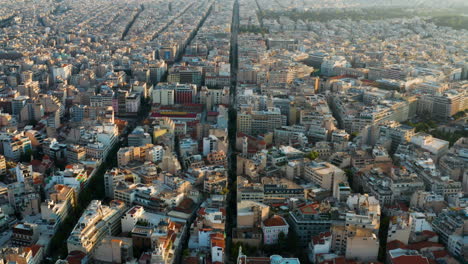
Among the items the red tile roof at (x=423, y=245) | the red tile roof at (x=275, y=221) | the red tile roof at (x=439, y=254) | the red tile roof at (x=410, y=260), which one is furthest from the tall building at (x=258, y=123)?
the red tile roof at (x=410, y=260)

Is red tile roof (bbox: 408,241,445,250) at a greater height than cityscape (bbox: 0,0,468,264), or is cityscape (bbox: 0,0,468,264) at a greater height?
cityscape (bbox: 0,0,468,264)

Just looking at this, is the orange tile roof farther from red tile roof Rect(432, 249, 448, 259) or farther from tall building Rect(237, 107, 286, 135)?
tall building Rect(237, 107, 286, 135)

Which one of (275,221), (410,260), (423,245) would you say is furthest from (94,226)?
(423,245)

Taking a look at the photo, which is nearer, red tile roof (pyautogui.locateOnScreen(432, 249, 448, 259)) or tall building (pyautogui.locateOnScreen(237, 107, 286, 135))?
red tile roof (pyautogui.locateOnScreen(432, 249, 448, 259))

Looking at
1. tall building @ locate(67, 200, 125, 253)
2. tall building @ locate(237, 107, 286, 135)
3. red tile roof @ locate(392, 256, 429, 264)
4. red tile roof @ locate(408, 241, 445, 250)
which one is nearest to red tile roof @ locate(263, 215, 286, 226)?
red tile roof @ locate(392, 256, 429, 264)

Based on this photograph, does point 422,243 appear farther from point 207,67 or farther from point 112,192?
point 207,67

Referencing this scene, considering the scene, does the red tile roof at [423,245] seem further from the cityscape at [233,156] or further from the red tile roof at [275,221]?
the red tile roof at [275,221]

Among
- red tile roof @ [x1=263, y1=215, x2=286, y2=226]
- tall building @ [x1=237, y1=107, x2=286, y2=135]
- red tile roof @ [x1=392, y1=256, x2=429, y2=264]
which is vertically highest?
tall building @ [x1=237, y1=107, x2=286, y2=135]

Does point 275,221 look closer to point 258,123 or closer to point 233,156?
point 233,156
